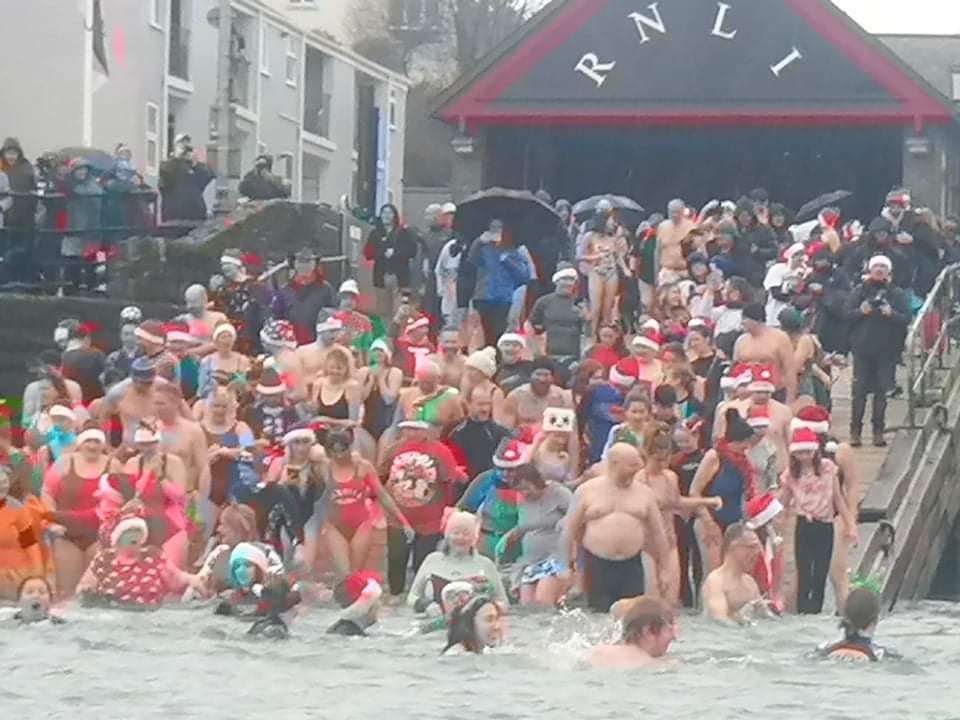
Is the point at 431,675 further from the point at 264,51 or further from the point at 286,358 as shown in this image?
the point at 264,51

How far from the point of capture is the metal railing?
80.7ft

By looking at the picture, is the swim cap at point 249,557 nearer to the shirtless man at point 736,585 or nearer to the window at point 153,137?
the shirtless man at point 736,585

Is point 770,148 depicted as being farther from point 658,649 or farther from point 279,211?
point 658,649

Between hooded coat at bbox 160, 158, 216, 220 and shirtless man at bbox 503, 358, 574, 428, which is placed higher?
hooded coat at bbox 160, 158, 216, 220

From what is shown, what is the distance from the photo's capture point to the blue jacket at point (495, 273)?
26469 millimetres

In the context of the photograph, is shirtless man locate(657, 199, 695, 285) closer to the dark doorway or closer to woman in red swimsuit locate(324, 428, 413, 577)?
the dark doorway

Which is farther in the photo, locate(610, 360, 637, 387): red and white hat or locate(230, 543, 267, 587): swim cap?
locate(610, 360, 637, 387): red and white hat

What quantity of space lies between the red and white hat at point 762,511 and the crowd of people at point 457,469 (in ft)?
0.09

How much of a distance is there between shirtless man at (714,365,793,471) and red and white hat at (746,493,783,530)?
86 cm

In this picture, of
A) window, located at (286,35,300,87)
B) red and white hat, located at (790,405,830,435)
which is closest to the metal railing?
red and white hat, located at (790,405,830,435)

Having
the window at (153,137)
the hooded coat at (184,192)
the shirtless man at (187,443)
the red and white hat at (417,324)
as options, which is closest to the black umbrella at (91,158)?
the hooded coat at (184,192)

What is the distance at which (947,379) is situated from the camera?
2645 centimetres

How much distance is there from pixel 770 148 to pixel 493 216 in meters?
11.2

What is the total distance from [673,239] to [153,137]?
20.3 meters
